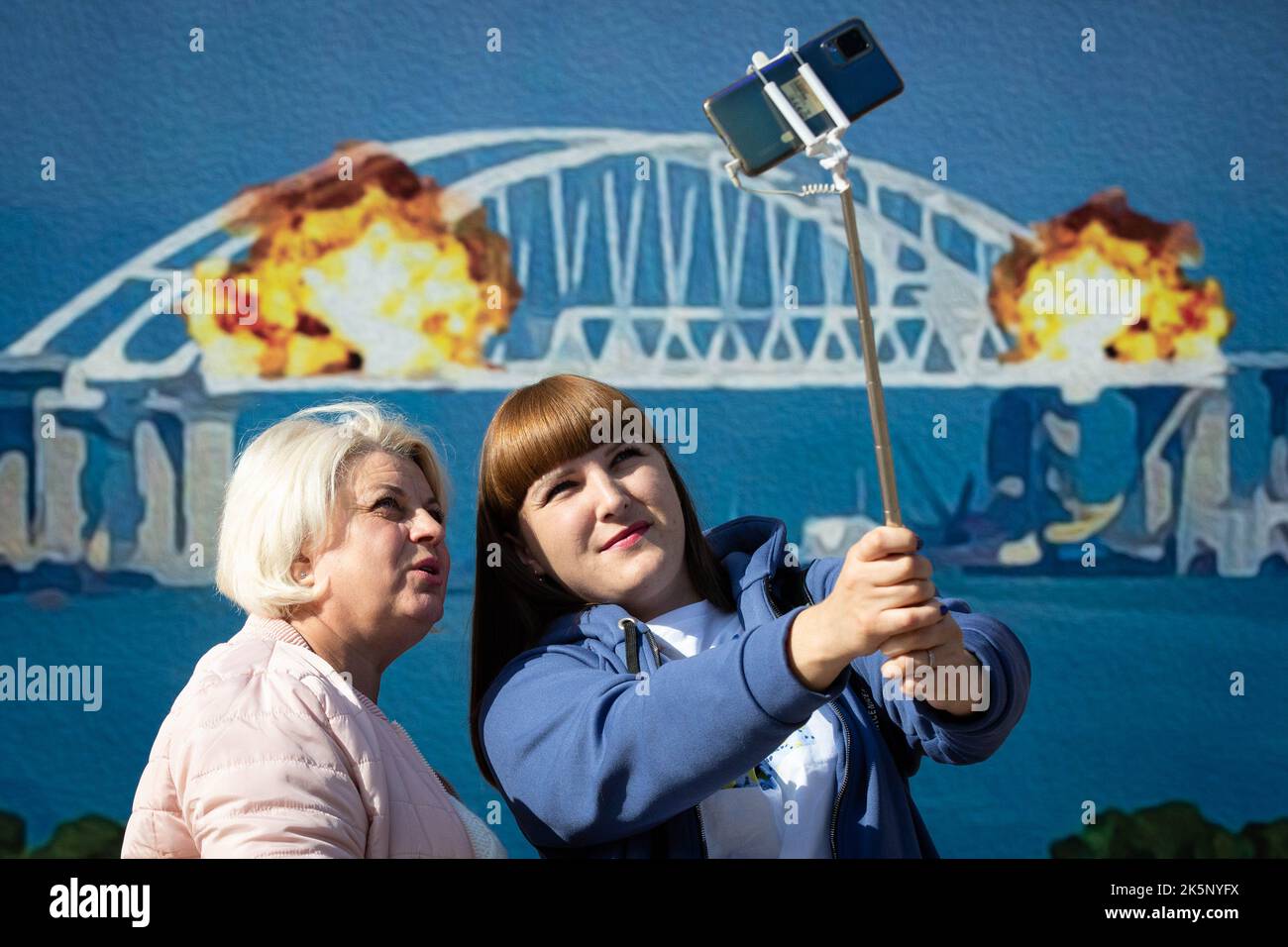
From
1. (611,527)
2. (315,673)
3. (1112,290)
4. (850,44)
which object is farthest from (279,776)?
(1112,290)

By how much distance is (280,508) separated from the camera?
1.58m

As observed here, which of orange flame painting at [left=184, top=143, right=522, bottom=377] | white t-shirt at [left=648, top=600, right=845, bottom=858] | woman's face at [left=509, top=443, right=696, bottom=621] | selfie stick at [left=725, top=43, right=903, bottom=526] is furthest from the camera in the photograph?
orange flame painting at [left=184, top=143, right=522, bottom=377]

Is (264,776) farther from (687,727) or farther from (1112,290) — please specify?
(1112,290)

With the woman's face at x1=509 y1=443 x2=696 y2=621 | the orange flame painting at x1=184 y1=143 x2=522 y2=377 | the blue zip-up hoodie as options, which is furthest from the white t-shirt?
the orange flame painting at x1=184 y1=143 x2=522 y2=377

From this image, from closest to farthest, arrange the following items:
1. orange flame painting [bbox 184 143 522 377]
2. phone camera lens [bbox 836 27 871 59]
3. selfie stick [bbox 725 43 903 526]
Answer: selfie stick [bbox 725 43 903 526] < phone camera lens [bbox 836 27 871 59] < orange flame painting [bbox 184 143 522 377]

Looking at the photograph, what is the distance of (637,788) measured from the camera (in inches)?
54.2

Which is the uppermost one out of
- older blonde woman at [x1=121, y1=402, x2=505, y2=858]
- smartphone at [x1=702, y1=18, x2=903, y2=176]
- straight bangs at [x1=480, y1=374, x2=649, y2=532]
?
smartphone at [x1=702, y1=18, x2=903, y2=176]

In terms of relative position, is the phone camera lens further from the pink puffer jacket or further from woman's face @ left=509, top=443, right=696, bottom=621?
the pink puffer jacket

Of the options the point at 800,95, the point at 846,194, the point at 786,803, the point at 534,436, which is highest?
the point at 800,95

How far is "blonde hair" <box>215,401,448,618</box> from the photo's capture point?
1571 millimetres

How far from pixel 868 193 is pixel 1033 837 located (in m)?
1.75

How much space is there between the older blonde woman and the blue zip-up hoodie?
4.9 inches

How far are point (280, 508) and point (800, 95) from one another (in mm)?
707
